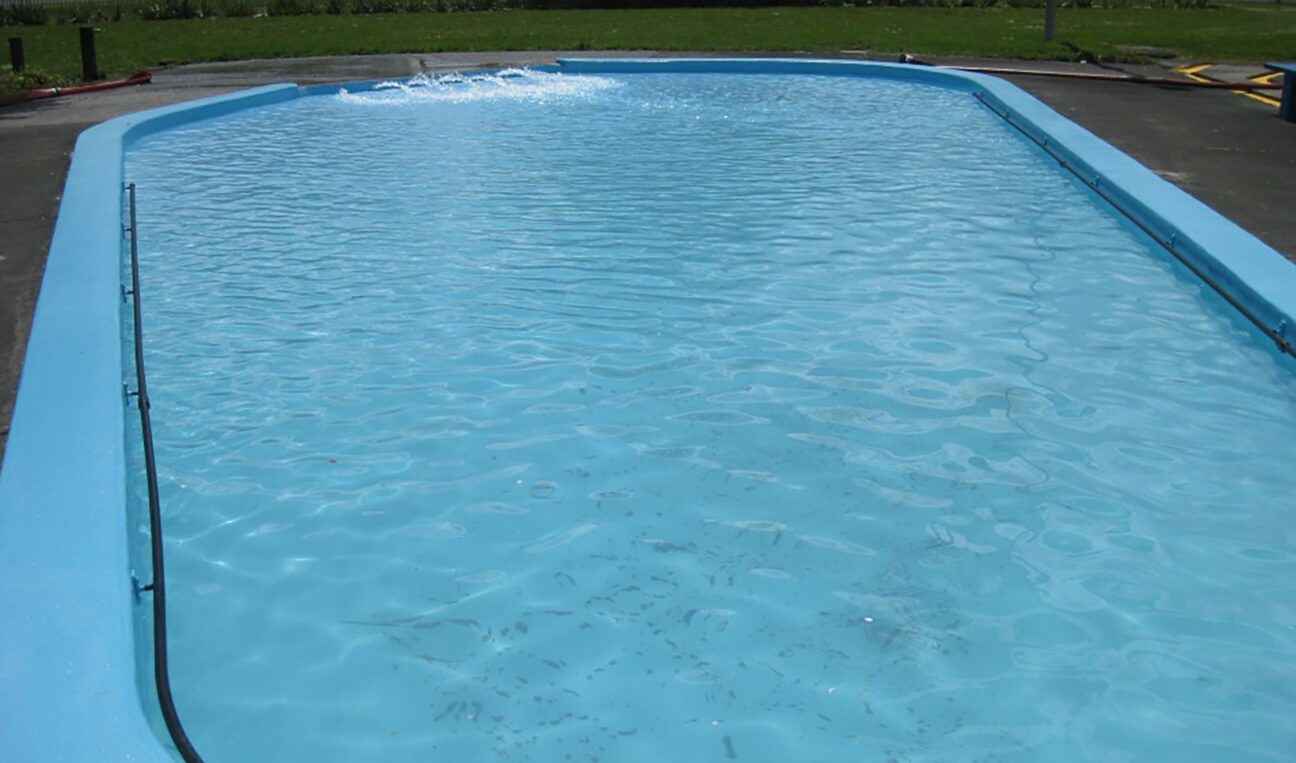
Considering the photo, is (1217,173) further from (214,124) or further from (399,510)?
(214,124)

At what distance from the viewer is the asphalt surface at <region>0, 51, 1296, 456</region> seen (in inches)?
270

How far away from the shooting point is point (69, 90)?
1366 centimetres

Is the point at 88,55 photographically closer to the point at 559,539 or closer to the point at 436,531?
the point at 436,531

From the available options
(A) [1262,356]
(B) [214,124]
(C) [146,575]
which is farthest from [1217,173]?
(B) [214,124]

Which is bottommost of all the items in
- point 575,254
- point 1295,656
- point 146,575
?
point 1295,656

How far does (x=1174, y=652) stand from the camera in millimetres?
3574

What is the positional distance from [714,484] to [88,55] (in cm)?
1351

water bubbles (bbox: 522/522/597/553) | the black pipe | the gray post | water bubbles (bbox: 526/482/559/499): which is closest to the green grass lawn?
the gray post

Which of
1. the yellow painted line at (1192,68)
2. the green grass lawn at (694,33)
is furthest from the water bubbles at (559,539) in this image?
the green grass lawn at (694,33)

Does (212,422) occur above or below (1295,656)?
Result: above

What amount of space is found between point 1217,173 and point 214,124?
995 centimetres

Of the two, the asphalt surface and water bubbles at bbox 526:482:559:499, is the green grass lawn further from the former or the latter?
water bubbles at bbox 526:482:559:499

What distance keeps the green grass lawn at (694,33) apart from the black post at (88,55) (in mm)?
723

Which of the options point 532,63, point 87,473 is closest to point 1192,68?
point 532,63
